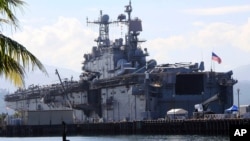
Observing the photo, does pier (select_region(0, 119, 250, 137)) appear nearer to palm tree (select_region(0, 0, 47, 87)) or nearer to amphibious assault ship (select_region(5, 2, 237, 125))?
amphibious assault ship (select_region(5, 2, 237, 125))

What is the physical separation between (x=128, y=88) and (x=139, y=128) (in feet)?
50.4

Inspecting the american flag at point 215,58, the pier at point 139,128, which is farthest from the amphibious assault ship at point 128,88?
the american flag at point 215,58

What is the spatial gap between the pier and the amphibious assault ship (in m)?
2.84

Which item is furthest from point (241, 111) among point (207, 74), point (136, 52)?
point (136, 52)

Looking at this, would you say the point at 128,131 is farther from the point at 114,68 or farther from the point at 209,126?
the point at 114,68

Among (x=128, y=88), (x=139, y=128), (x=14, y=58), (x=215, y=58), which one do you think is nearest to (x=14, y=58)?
(x=14, y=58)

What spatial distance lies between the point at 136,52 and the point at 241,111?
40.5 meters

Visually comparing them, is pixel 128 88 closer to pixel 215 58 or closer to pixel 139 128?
pixel 139 128

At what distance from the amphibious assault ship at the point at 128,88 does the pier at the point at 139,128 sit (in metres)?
2.84

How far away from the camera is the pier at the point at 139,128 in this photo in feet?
333

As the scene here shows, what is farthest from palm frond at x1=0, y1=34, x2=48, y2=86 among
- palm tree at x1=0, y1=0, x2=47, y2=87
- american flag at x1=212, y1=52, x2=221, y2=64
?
american flag at x1=212, y1=52, x2=221, y2=64

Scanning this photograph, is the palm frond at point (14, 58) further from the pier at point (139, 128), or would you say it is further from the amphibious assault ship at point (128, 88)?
the amphibious assault ship at point (128, 88)

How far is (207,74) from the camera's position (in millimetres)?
124438

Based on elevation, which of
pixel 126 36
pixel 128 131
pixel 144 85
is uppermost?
pixel 126 36
